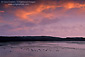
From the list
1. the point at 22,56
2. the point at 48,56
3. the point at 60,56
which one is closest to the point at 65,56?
the point at 60,56

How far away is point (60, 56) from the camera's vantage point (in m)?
21.4

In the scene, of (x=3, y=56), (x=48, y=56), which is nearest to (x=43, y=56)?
(x=48, y=56)

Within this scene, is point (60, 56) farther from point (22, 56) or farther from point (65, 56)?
point (22, 56)

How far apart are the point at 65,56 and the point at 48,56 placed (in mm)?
2468

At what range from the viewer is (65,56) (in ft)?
69.8

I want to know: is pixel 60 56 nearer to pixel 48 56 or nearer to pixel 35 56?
pixel 48 56

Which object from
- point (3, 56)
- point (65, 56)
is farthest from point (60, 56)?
point (3, 56)

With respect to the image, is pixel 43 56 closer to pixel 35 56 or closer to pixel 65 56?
pixel 35 56

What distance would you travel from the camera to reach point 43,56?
21.4 meters

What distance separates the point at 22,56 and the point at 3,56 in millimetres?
2674

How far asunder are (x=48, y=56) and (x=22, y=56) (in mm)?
3770

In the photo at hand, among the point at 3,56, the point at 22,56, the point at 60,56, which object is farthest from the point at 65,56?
the point at 3,56

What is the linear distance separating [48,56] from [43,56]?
731mm

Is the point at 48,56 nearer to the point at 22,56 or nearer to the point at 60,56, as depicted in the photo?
the point at 60,56
